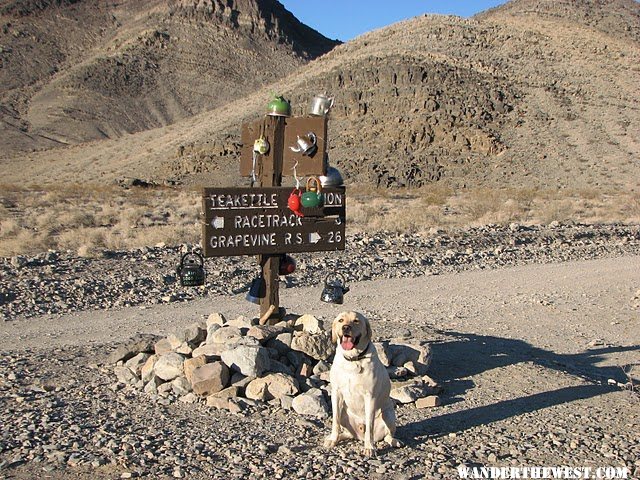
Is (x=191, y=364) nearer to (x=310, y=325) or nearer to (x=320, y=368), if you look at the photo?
(x=320, y=368)

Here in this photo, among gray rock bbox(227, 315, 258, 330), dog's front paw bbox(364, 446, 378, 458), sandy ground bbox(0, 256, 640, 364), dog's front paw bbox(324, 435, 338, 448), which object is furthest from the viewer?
sandy ground bbox(0, 256, 640, 364)

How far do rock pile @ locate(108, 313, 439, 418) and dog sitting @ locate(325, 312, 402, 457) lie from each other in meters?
0.76

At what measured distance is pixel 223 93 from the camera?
102 metres

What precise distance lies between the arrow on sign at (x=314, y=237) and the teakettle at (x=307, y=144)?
33.3 inches

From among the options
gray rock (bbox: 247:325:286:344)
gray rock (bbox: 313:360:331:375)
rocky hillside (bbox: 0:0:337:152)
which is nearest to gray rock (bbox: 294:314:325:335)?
gray rock (bbox: 247:325:286:344)

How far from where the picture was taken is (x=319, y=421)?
6.41 meters

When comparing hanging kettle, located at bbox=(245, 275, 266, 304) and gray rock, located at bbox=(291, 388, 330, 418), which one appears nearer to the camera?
gray rock, located at bbox=(291, 388, 330, 418)

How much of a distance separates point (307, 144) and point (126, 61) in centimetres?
10257

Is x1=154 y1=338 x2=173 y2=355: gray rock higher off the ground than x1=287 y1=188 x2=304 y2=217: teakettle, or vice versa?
x1=287 y1=188 x2=304 y2=217: teakettle

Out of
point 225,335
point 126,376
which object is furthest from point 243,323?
point 126,376

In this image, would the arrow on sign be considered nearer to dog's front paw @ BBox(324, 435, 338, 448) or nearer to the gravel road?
the gravel road

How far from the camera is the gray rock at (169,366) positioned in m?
7.16

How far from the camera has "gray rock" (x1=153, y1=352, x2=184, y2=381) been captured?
282 inches

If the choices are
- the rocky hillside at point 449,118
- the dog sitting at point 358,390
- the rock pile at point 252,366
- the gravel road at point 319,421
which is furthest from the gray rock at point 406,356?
the rocky hillside at point 449,118
